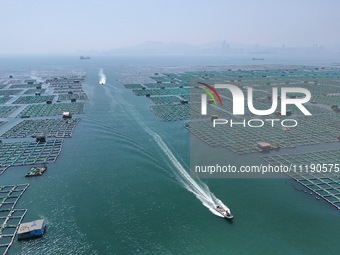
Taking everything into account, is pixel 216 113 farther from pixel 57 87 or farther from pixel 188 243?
pixel 57 87

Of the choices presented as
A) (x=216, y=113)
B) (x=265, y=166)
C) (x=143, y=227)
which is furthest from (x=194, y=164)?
(x=216, y=113)

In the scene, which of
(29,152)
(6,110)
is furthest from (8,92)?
(29,152)

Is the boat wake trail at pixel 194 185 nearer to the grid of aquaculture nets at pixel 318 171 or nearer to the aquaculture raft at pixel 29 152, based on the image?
the grid of aquaculture nets at pixel 318 171

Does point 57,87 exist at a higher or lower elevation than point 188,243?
higher

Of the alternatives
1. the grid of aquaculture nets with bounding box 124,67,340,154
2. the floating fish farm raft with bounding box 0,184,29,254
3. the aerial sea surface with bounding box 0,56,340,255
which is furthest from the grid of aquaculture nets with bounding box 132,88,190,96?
the floating fish farm raft with bounding box 0,184,29,254

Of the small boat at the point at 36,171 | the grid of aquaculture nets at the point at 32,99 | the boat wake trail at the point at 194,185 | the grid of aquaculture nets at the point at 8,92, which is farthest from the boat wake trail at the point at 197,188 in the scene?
the grid of aquaculture nets at the point at 8,92

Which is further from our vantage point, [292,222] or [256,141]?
[256,141]

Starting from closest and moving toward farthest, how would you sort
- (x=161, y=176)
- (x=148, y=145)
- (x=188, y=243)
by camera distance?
(x=188, y=243), (x=161, y=176), (x=148, y=145)

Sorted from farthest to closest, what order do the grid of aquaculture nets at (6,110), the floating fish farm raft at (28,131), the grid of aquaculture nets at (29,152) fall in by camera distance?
the grid of aquaculture nets at (6,110) → the grid of aquaculture nets at (29,152) → the floating fish farm raft at (28,131)
